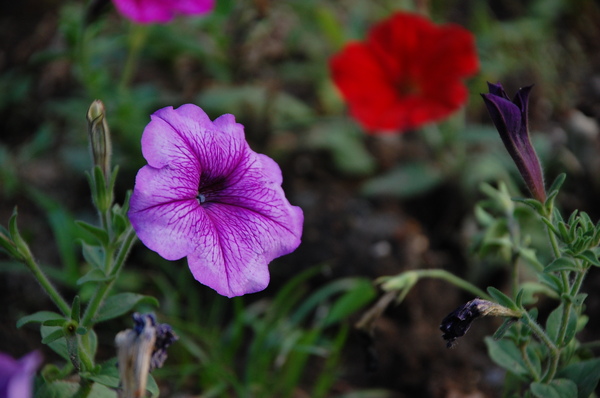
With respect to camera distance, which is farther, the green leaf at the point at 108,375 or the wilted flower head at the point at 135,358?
the green leaf at the point at 108,375

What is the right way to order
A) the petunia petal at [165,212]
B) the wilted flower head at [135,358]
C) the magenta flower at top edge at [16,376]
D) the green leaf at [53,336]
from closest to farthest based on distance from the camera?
1. the magenta flower at top edge at [16,376]
2. the wilted flower head at [135,358]
3. the petunia petal at [165,212]
4. the green leaf at [53,336]

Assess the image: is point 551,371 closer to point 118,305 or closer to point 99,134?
point 118,305

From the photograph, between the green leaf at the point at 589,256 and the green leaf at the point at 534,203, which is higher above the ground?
the green leaf at the point at 534,203

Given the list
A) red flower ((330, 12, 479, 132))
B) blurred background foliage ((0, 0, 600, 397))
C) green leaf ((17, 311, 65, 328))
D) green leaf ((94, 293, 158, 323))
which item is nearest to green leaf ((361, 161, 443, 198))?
blurred background foliage ((0, 0, 600, 397))

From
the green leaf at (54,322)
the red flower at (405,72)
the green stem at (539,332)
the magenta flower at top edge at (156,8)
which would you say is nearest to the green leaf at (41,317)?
the green leaf at (54,322)

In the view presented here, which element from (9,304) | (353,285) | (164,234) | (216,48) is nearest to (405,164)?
(353,285)

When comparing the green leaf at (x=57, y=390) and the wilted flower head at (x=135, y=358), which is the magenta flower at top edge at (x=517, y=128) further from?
the green leaf at (x=57, y=390)

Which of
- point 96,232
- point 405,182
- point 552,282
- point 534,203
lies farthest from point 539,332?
point 405,182
